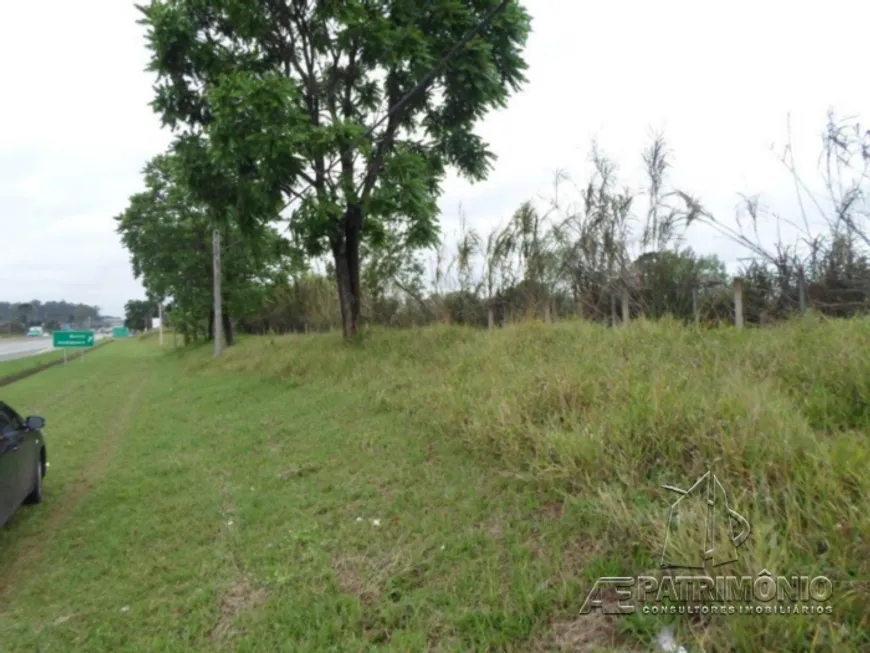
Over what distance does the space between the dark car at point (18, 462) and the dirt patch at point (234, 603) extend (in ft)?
8.28

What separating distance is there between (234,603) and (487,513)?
6.10 feet

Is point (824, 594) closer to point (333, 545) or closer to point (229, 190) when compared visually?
point (333, 545)

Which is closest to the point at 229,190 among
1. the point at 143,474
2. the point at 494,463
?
the point at 143,474

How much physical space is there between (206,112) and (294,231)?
12.7 ft

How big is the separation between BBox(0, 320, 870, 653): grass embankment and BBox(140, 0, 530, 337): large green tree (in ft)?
18.7

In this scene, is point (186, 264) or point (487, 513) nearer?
point (487, 513)

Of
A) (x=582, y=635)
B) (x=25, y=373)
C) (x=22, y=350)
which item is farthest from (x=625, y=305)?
(x=22, y=350)

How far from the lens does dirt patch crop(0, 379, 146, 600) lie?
176 inches

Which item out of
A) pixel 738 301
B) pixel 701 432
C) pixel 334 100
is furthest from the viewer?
pixel 334 100

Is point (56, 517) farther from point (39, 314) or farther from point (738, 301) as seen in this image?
point (39, 314)

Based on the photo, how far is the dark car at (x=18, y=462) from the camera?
15.8ft

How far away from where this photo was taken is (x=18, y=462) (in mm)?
5266

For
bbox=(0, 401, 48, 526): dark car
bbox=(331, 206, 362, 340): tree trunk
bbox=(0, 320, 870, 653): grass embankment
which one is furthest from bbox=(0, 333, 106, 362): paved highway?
bbox=(0, 320, 870, 653): grass embankment

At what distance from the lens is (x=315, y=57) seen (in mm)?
13000
